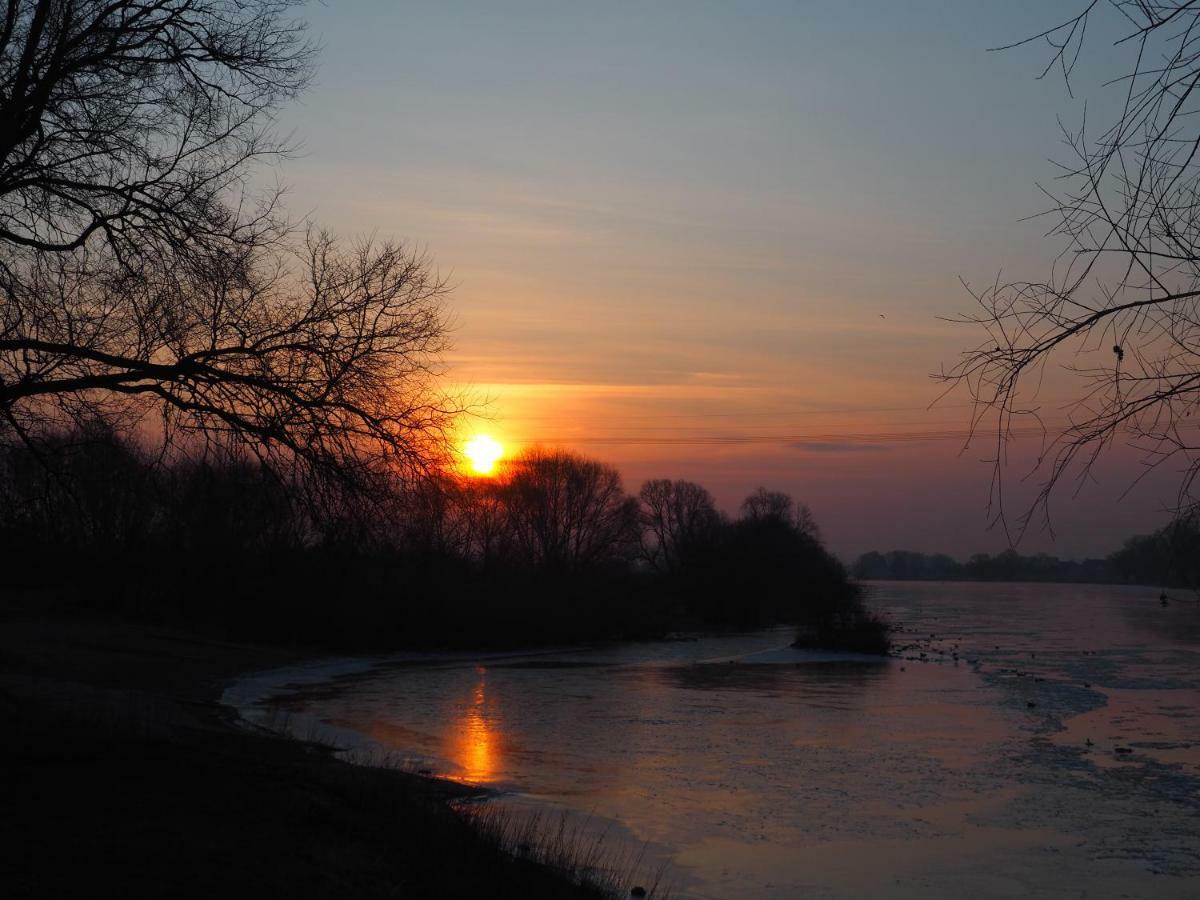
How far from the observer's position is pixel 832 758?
23.3 metres

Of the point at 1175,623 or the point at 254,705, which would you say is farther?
the point at 1175,623

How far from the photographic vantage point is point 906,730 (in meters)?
27.7

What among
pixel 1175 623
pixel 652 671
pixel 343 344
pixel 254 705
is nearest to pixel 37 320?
pixel 343 344

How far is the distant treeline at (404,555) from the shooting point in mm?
11055

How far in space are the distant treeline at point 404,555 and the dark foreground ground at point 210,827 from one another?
2.27 meters

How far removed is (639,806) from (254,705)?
53.8 feet

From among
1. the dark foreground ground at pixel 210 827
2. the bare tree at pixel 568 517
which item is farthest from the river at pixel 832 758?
the bare tree at pixel 568 517

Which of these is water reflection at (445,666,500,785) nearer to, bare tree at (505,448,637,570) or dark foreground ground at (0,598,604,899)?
dark foreground ground at (0,598,604,899)

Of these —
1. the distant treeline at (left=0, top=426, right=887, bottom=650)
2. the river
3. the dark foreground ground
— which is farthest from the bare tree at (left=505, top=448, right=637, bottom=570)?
the dark foreground ground

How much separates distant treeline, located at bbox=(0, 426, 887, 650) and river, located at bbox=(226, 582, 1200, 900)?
178 inches

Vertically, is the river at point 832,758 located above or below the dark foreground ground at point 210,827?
below

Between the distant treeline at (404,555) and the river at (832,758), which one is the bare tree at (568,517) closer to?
the distant treeline at (404,555)

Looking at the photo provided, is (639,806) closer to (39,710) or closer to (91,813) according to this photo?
(39,710)

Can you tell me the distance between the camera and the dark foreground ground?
24.0ft
